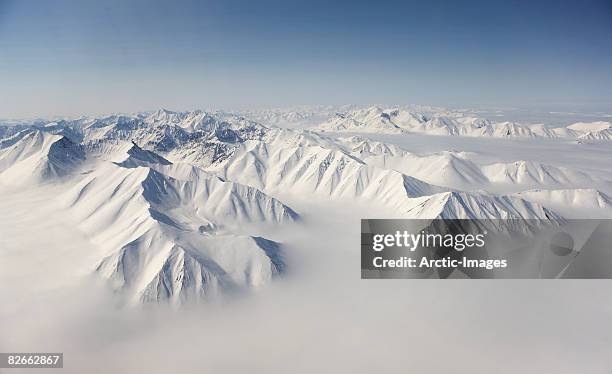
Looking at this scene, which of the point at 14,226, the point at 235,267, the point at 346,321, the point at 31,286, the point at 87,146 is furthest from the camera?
the point at 87,146

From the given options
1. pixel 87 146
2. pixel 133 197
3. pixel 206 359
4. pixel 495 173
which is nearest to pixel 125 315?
pixel 206 359

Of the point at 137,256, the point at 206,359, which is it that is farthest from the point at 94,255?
the point at 206,359

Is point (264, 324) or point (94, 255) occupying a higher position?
point (94, 255)

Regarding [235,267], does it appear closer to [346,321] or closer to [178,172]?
[346,321]

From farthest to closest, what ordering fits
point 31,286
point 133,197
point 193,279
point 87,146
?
1. point 87,146
2. point 133,197
3. point 193,279
4. point 31,286

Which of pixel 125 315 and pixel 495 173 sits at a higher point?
pixel 495 173

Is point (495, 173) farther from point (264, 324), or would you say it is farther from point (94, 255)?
point (94, 255)

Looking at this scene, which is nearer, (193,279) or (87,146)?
(193,279)

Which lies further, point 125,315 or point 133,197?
point 133,197

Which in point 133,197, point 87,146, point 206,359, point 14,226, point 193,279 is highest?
point 87,146
